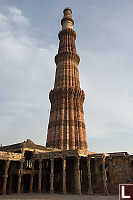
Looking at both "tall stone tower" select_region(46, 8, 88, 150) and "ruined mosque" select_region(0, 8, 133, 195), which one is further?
"tall stone tower" select_region(46, 8, 88, 150)

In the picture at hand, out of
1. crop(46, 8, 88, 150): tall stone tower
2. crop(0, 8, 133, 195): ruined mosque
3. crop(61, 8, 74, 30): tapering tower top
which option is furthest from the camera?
crop(61, 8, 74, 30): tapering tower top

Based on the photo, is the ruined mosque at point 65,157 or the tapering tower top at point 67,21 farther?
the tapering tower top at point 67,21

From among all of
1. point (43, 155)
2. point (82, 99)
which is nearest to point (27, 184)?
point (43, 155)

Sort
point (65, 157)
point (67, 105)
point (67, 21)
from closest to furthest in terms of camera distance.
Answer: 1. point (65, 157)
2. point (67, 105)
3. point (67, 21)

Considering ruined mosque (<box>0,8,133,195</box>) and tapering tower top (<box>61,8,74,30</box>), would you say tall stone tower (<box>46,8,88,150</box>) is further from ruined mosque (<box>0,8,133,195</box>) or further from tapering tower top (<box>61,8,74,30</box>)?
tapering tower top (<box>61,8,74,30</box>)

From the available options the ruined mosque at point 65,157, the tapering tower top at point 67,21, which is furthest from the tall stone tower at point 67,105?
the tapering tower top at point 67,21

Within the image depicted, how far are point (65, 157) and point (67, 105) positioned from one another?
24.1 meters

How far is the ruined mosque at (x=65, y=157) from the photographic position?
91.7ft

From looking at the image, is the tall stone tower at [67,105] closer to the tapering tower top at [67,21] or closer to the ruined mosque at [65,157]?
the ruined mosque at [65,157]

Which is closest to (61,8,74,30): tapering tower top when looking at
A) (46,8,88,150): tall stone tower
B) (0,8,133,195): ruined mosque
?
(0,8,133,195): ruined mosque

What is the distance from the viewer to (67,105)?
168 feet

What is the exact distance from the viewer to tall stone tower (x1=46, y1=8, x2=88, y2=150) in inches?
1865

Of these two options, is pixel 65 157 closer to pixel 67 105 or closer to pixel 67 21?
pixel 67 105

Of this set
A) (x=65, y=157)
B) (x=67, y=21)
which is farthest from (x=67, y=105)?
(x=67, y=21)
